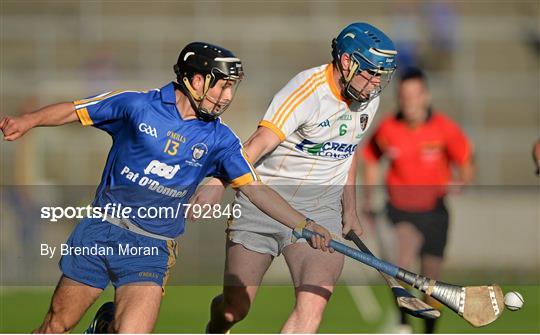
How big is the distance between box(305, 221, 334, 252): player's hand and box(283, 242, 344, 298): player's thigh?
45 centimetres

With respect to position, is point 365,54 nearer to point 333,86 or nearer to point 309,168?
point 333,86

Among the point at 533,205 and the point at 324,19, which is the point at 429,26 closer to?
the point at 324,19

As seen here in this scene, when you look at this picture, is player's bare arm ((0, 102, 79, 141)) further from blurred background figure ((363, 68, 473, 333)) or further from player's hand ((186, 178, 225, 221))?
blurred background figure ((363, 68, 473, 333))

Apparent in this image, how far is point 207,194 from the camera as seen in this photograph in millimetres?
6215

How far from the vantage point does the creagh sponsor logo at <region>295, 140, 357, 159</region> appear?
22.2ft

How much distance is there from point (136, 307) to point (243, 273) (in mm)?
1102

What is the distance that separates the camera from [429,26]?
58.2ft

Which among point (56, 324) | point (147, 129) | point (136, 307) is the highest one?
point (147, 129)

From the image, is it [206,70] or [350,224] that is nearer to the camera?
[206,70]

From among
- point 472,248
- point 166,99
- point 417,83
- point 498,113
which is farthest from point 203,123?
point 498,113

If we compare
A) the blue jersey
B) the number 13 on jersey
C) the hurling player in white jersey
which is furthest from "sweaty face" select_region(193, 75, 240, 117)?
the hurling player in white jersey

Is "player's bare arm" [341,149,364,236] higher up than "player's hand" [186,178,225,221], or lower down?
lower down

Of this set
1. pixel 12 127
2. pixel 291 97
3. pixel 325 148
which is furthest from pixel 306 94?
pixel 12 127

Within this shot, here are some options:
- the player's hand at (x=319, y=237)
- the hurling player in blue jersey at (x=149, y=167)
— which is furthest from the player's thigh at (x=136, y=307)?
the player's hand at (x=319, y=237)
